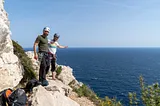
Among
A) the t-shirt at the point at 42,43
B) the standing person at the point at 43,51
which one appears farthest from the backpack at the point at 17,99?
the t-shirt at the point at 42,43

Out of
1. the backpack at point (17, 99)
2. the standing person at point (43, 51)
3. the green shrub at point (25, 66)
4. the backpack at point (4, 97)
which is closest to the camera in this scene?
the backpack at point (17, 99)

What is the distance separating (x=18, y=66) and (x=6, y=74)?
134 centimetres

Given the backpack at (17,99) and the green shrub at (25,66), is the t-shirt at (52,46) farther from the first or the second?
the backpack at (17,99)

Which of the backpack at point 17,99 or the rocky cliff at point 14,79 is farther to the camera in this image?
the rocky cliff at point 14,79

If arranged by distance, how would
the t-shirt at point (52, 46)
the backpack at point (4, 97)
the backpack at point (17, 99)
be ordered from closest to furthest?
the backpack at point (17, 99), the backpack at point (4, 97), the t-shirt at point (52, 46)

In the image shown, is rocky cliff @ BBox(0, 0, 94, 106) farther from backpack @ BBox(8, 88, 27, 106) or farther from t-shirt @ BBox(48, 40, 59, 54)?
t-shirt @ BBox(48, 40, 59, 54)

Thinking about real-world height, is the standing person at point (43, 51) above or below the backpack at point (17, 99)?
above

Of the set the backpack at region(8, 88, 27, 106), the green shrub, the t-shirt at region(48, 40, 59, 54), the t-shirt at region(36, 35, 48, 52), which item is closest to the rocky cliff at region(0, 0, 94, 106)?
the backpack at region(8, 88, 27, 106)

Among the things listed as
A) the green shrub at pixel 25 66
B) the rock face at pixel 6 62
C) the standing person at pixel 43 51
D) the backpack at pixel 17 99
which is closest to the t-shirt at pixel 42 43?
the standing person at pixel 43 51

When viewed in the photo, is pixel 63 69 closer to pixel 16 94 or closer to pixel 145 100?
pixel 145 100

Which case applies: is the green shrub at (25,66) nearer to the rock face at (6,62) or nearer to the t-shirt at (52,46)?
the rock face at (6,62)

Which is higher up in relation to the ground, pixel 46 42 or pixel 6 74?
pixel 46 42

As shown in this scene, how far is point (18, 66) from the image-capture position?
9414 mm

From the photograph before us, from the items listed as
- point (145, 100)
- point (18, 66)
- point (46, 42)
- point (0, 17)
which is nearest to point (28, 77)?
point (18, 66)
